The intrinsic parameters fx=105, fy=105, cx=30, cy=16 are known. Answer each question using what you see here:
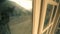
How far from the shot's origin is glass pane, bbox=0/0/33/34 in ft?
2.61

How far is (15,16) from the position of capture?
2.92ft

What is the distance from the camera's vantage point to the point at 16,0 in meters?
0.77

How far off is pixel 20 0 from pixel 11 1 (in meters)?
0.08

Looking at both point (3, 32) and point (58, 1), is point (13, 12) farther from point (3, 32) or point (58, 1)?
point (58, 1)

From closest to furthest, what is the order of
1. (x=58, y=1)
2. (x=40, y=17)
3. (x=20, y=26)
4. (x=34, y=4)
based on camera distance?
1. (x=34, y=4)
2. (x=40, y=17)
3. (x=20, y=26)
4. (x=58, y=1)

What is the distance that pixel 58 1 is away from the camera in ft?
3.67

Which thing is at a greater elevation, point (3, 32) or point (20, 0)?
point (20, 0)

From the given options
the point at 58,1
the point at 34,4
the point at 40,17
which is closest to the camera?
the point at 34,4

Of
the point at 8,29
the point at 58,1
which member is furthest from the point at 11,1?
the point at 58,1

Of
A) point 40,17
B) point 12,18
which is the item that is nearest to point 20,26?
point 12,18

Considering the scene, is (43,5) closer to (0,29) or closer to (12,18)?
(12,18)

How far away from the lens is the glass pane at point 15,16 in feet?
2.61

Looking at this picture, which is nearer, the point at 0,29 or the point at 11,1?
the point at 11,1

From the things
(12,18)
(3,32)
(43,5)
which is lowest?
(3,32)
